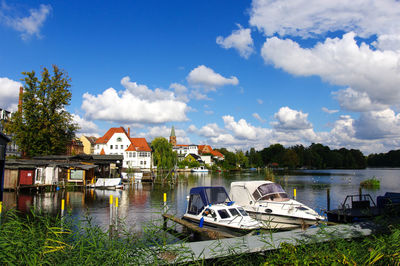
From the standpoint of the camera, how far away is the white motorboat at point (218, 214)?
52.1 feet

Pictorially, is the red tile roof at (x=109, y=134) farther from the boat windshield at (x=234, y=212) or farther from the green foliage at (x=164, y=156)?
the boat windshield at (x=234, y=212)

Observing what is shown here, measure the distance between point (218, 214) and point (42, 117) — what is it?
4211 centimetres

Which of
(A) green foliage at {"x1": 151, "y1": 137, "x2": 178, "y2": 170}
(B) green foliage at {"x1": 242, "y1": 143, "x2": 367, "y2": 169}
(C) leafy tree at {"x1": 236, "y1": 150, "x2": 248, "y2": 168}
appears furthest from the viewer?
(B) green foliage at {"x1": 242, "y1": 143, "x2": 367, "y2": 169}

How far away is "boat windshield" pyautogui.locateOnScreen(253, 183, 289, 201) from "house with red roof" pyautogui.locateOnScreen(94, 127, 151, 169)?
3125 inches

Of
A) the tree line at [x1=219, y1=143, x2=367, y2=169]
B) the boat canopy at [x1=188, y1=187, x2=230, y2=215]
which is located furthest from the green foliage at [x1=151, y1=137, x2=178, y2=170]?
the tree line at [x1=219, y1=143, x2=367, y2=169]

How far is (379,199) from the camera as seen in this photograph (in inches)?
777

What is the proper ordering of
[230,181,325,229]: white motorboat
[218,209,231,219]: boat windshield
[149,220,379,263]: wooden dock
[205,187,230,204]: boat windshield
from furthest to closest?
[205,187,230,204]: boat windshield
[230,181,325,229]: white motorboat
[218,209,231,219]: boat windshield
[149,220,379,263]: wooden dock

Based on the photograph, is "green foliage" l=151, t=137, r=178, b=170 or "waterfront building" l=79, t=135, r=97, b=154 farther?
"waterfront building" l=79, t=135, r=97, b=154

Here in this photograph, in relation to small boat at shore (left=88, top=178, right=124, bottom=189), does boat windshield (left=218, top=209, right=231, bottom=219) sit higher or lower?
higher

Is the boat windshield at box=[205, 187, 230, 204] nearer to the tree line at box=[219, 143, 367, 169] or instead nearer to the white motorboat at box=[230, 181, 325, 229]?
the white motorboat at box=[230, 181, 325, 229]

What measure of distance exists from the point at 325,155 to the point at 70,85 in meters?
167

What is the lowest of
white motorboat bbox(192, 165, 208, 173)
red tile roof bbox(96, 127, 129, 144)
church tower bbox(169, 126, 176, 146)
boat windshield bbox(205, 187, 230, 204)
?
white motorboat bbox(192, 165, 208, 173)

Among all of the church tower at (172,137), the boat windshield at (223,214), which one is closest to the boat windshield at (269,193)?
the boat windshield at (223,214)

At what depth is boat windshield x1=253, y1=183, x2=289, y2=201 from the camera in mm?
20336
